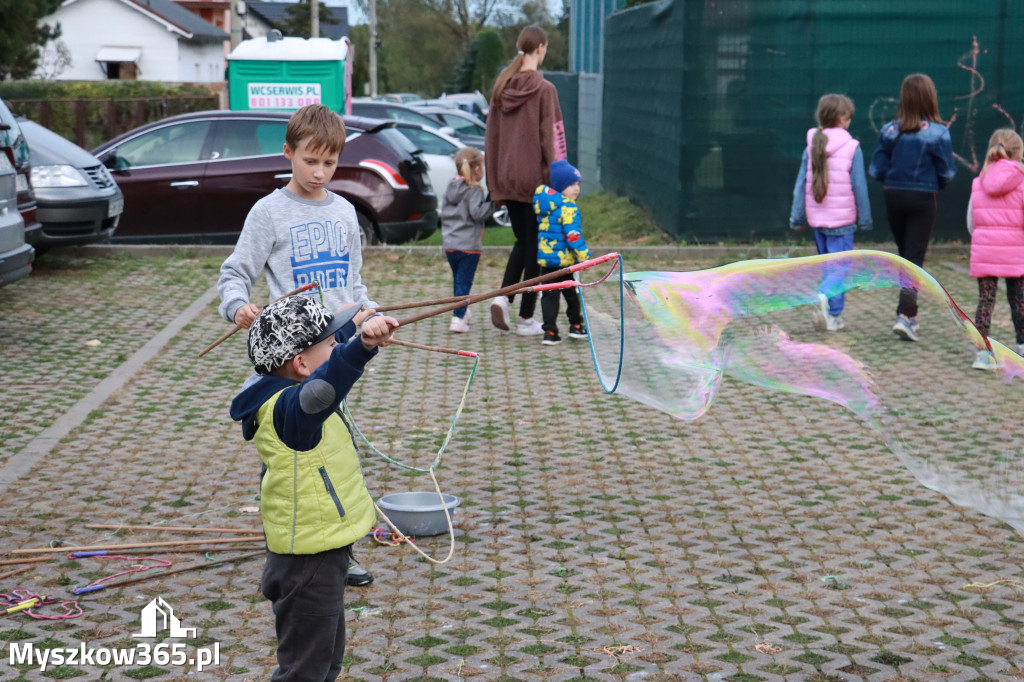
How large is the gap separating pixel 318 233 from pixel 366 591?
1427 mm

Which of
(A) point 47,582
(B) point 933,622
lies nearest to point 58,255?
(A) point 47,582

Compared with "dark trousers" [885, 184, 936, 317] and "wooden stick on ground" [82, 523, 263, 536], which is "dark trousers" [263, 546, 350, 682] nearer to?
"wooden stick on ground" [82, 523, 263, 536]

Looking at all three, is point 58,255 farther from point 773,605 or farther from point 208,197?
point 773,605

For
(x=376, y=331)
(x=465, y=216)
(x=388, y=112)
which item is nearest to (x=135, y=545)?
(x=376, y=331)

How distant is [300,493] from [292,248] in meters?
1.45

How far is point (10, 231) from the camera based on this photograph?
961cm

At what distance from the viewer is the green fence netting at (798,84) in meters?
14.4

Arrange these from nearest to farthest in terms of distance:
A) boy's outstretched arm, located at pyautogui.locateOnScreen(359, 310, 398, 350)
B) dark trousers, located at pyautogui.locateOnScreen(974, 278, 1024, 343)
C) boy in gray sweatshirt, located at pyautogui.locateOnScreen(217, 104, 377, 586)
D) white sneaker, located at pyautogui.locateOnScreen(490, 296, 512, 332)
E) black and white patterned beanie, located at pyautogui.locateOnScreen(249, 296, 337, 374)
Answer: boy's outstretched arm, located at pyautogui.locateOnScreen(359, 310, 398, 350) → black and white patterned beanie, located at pyautogui.locateOnScreen(249, 296, 337, 374) → boy in gray sweatshirt, located at pyautogui.locateOnScreen(217, 104, 377, 586) → dark trousers, located at pyautogui.locateOnScreen(974, 278, 1024, 343) → white sneaker, located at pyautogui.locateOnScreen(490, 296, 512, 332)

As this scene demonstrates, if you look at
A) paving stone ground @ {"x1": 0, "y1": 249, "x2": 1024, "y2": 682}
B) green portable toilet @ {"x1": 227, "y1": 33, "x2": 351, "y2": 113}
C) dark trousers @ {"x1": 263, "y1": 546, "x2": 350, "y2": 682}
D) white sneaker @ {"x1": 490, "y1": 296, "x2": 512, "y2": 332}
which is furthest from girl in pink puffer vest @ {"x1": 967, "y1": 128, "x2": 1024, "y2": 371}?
green portable toilet @ {"x1": 227, "y1": 33, "x2": 351, "y2": 113}

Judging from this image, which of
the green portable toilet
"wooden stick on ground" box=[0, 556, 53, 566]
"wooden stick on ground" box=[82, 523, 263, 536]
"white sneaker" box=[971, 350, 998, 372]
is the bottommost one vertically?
"wooden stick on ground" box=[0, 556, 53, 566]

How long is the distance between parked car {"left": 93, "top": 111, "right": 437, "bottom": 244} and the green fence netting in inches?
134

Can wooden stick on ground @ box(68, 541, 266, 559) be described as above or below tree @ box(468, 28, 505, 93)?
below

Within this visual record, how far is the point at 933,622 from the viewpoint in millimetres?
4500

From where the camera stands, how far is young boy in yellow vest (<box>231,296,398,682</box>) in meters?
3.30
